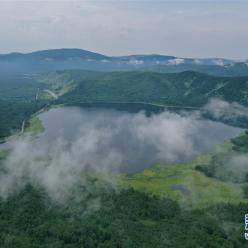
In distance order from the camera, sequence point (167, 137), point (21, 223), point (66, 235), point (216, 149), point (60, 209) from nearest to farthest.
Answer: point (66, 235)
point (21, 223)
point (60, 209)
point (216, 149)
point (167, 137)

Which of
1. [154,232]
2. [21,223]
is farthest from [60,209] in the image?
[154,232]

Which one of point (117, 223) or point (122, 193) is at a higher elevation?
point (122, 193)

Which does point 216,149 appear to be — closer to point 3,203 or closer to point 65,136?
point 65,136

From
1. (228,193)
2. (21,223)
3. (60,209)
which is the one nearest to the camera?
(21,223)

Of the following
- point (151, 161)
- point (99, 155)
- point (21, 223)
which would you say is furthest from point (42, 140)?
point (21, 223)

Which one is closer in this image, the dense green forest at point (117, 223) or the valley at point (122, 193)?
the dense green forest at point (117, 223)

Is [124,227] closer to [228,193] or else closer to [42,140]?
[228,193]

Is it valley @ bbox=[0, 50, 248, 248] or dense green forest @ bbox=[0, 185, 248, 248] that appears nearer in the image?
dense green forest @ bbox=[0, 185, 248, 248]

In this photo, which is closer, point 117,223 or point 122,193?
point 117,223

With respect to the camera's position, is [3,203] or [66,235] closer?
[66,235]
